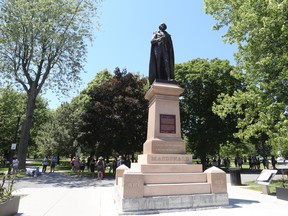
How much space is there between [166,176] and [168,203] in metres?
0.96

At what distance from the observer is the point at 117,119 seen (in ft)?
78.2

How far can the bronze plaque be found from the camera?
9570mm

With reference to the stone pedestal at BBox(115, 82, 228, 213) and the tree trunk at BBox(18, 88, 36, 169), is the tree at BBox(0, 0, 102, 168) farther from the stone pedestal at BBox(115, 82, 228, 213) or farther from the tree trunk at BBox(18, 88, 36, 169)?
the stone pedestal at BBox(115, 82, 228, 213)

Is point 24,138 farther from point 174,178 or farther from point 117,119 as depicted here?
point 174,178

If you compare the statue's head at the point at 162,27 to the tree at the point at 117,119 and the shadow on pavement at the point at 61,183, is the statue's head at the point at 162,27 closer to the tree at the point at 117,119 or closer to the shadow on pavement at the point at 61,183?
the shadow on pavement at the point at 61,183

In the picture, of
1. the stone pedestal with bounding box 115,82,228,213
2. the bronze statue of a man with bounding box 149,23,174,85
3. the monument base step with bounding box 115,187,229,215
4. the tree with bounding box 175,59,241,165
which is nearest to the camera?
the monument base step with bounding box 115,187,229,215

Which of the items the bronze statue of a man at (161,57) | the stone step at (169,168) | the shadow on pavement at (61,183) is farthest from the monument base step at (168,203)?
the shadow on pavement at (61,183)

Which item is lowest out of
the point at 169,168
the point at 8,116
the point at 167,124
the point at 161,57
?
the point at 169,168

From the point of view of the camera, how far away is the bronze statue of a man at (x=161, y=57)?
1109cm

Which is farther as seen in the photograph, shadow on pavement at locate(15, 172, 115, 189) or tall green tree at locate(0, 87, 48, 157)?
tall green tree at locate(0, 87, 48, 157)

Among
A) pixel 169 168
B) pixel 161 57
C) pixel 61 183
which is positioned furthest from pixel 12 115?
pixel 169 168

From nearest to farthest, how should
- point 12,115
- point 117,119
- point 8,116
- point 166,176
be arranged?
point 166,176 → point 117,119 → point 8,116 → point 12,115

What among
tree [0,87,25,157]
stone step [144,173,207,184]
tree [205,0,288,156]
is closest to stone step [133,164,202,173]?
stone step [144,173,207,184]

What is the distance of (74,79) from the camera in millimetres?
27938
